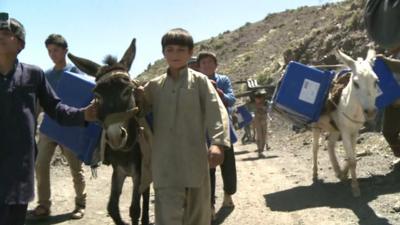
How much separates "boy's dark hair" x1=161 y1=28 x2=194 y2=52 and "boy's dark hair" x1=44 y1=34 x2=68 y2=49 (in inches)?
124

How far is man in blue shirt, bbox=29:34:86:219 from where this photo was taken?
6879mm

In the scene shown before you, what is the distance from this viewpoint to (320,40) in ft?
77.7


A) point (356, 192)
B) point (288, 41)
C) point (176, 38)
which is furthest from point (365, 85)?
point (288, 41)

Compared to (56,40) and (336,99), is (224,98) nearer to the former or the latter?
(56,40)

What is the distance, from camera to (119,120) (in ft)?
14.3

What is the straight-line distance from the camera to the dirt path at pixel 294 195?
21.9ft

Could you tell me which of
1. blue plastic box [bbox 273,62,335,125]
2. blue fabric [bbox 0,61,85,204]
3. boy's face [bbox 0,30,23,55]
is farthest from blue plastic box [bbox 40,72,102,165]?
blue plastic box [bbox 273,62,335,125]

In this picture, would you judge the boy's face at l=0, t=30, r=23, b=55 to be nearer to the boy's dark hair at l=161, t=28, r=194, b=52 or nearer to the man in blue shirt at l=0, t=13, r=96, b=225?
the man in blue shirt at l=0, t=13, r=96, b=225

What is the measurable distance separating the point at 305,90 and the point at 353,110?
0.81 meters

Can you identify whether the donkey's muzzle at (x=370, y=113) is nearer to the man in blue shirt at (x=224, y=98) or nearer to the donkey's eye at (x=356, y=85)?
the donkey's eye at (x=356, y=85)

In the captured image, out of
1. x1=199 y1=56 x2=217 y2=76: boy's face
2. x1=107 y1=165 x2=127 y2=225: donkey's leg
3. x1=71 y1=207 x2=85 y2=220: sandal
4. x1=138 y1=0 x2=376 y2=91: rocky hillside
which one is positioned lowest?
x1=71 y1=207 x2=85 y2=220: sandal

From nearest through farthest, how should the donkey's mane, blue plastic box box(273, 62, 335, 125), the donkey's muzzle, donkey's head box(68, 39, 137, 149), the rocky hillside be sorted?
donkey's head box(68, 39, 137, 149)
the donkey's mane
the donkey's muzzle
blue plastic box box(273, 62, 335, 125)
the rocky hillside

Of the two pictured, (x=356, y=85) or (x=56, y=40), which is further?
(x=356, y=85)

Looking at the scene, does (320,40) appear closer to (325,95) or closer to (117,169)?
(325,95)
